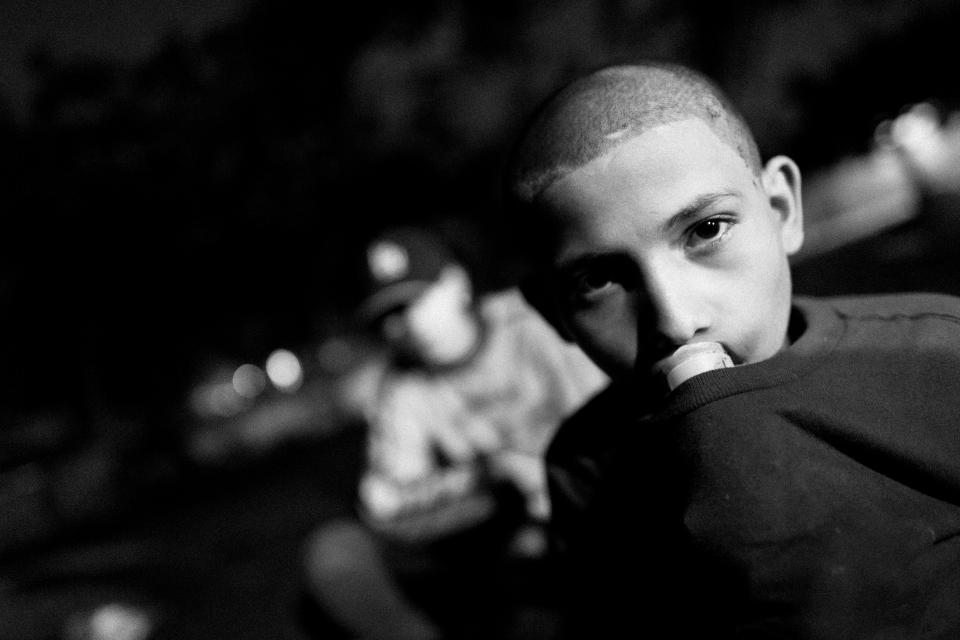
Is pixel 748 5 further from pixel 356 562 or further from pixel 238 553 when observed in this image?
pixel 356 562

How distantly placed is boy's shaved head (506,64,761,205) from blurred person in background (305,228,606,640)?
1310 millimetres

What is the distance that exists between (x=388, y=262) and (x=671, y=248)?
1.99 meters

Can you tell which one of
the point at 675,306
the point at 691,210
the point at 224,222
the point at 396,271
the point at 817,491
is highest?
the point at 224,222

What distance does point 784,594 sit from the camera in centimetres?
69

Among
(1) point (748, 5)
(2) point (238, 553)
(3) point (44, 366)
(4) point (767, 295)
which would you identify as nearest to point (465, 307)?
(4) point (767, 295)

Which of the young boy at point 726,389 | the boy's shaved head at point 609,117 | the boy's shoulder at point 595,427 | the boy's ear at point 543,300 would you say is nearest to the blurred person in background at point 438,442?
the boy's shoulder at point 595,427

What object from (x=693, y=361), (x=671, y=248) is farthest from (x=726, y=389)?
(x=671, y=248)

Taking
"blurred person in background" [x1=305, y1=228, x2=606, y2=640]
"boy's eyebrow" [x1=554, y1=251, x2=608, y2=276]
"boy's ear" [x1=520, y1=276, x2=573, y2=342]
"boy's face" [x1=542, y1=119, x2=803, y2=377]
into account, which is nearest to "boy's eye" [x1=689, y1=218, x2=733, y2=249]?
"boy's face" [x1=542, y1=119, x2=803, y2=377]

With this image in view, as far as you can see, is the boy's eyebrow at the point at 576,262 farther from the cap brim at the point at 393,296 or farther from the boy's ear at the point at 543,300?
the cap brim at the point at 393,296

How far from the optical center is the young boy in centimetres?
70

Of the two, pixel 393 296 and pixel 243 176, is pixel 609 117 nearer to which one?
pixel 393 296

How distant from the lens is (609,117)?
2.95 feet

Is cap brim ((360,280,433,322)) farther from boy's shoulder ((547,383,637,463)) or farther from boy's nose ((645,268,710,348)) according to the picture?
boy's nose ((645,268,710,348))

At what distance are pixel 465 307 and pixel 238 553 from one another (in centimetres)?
467
